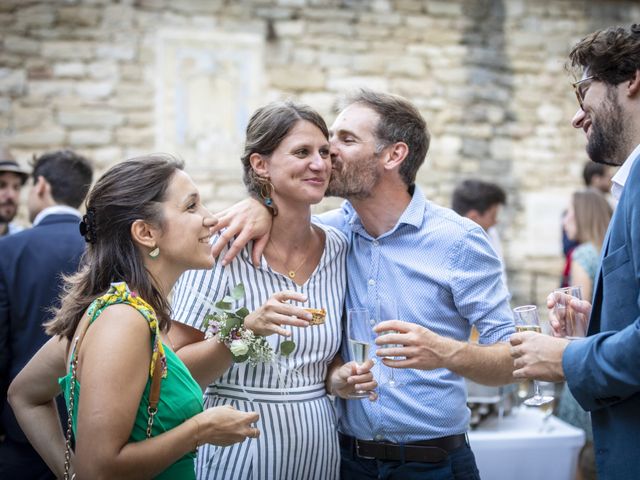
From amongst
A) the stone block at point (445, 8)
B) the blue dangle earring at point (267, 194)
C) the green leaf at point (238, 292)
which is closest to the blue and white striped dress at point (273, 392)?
the green leaf at point (238, 292)

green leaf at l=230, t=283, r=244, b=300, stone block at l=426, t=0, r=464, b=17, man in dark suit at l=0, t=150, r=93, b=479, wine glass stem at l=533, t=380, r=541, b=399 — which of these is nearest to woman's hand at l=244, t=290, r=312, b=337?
green leaf at l=230, t=283, r=244, b=300

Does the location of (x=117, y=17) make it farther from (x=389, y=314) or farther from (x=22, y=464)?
(x=389, y=314)

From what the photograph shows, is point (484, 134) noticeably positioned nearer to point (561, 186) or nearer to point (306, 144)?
point (561, 186)

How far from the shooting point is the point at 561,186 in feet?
31.4

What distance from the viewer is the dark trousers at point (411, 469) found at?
2612 mm

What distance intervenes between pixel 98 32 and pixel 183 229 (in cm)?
651

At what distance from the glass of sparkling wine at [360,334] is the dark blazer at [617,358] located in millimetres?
619

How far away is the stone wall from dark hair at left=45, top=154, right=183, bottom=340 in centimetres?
578

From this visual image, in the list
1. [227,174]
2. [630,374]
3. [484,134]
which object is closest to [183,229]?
[630,374]

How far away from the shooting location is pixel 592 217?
5.38 m

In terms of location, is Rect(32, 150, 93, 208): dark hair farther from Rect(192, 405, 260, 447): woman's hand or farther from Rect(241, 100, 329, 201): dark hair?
Rect(192, 405, 260, 447): woman's hand

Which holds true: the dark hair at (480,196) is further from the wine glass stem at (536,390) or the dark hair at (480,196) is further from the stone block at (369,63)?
the wine glass stem at (536,390)

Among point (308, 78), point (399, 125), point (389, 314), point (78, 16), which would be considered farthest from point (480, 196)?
point (78, 16)

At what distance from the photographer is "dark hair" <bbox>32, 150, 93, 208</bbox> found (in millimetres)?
4160
